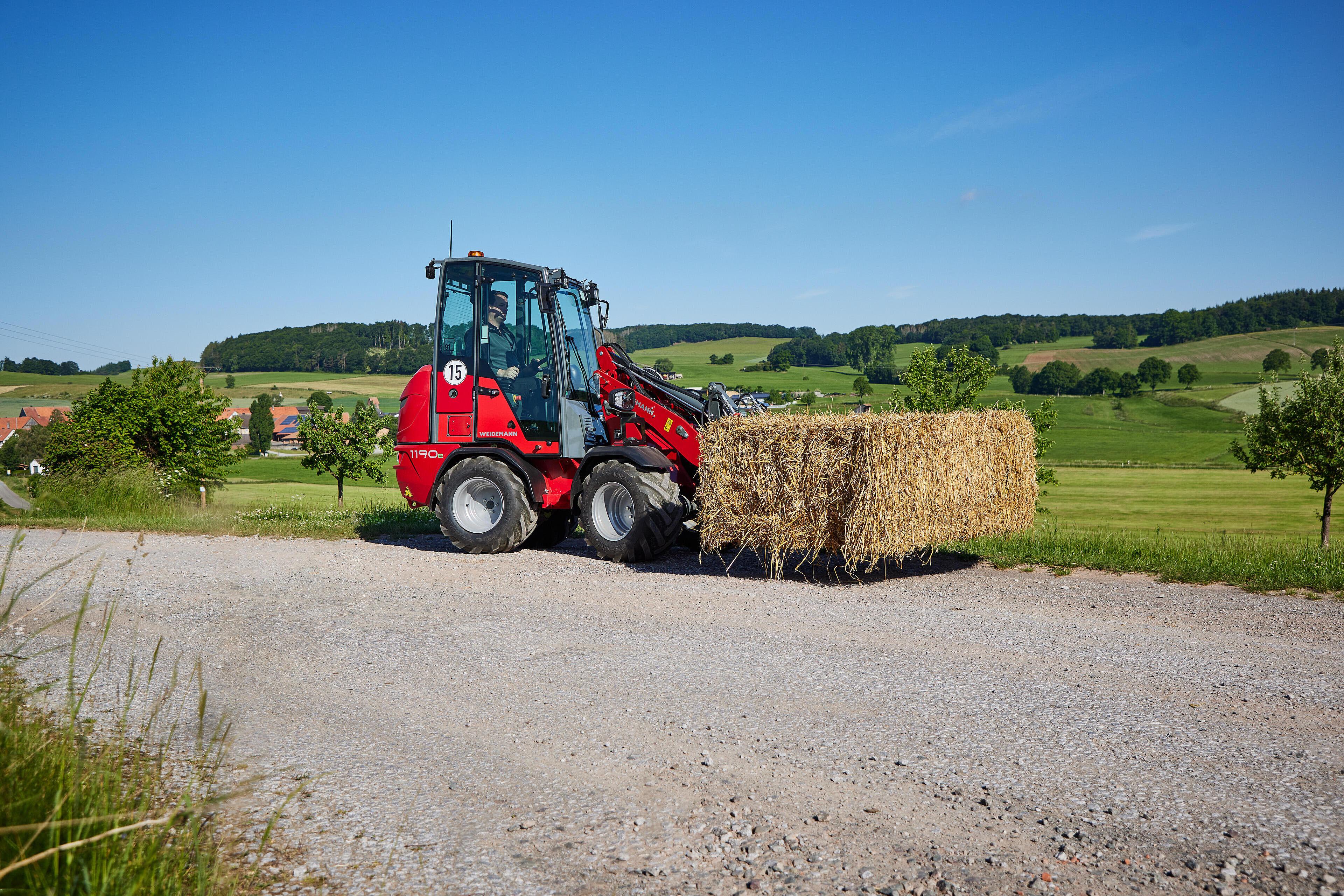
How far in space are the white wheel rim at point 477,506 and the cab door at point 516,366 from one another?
25.4 inches

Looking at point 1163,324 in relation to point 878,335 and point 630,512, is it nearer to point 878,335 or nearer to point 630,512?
point 878,335

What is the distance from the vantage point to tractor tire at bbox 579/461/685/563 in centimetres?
968

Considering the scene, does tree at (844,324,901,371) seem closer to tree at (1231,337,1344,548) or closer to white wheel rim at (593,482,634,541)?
tree at (1231,337,1344,548)

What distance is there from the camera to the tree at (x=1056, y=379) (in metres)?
71.7

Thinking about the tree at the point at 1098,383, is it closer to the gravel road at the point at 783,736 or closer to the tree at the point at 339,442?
the tree at the point at 339,442

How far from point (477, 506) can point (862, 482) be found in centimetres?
522

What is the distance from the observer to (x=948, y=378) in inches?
934

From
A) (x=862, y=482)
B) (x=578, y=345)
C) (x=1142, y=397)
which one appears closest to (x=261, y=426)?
(x=578, y=345)

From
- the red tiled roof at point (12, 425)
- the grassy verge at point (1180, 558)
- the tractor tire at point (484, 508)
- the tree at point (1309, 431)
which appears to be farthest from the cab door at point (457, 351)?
the red tiled roof at point (12, 425)

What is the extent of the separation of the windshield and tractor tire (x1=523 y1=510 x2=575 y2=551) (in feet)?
5.70

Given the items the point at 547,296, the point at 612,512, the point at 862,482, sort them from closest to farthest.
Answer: the point at 862,482, the point at 612,512, the point at 547,296

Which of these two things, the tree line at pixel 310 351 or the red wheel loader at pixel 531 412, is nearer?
the red wheel loader at pixel 531 412

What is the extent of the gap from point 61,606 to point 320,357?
96.2 meters

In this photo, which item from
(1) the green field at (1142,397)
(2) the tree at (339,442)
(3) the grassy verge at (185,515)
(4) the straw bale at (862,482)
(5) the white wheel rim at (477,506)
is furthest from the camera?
(1) the green field at (1142,397)
